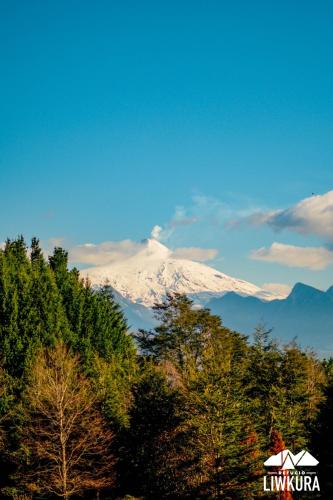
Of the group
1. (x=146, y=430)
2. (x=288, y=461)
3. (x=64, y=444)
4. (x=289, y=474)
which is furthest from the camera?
(x=288, y=461)

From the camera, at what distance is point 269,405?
151 ft

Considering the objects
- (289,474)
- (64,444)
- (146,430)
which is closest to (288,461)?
(289,474)

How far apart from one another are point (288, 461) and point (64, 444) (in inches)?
623

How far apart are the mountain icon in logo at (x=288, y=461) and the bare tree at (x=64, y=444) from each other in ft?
36.6

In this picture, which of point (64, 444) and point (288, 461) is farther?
point (288, 461)

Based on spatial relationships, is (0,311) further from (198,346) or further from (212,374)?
(198,346)

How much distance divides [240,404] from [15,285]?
28.5m

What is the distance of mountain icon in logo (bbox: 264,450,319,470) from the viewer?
35.6 metres

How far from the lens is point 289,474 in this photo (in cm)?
3525

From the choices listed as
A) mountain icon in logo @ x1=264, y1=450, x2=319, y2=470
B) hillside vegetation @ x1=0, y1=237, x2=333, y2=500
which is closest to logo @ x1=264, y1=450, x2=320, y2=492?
mountain icon in logo @ x1=264, y1=450, x2=319, y2=470

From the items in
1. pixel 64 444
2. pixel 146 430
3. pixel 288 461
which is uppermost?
pixel 146 430

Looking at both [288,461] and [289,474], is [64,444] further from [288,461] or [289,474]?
[288,461]

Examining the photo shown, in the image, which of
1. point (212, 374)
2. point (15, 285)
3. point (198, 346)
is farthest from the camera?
point (198, 346)

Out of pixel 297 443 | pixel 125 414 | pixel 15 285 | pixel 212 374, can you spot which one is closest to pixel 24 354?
pixel 15 285
